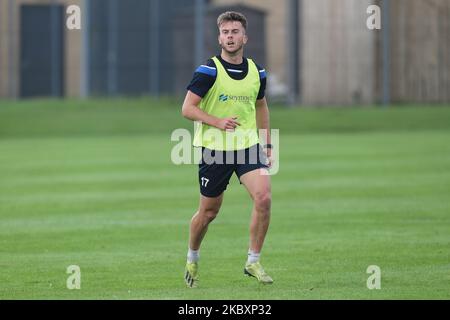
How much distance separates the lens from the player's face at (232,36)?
10.6 meters

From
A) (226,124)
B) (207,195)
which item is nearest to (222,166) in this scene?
(207,195)

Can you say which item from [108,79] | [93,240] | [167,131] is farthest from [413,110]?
[93,240]

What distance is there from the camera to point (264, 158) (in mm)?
10922

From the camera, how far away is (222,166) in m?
10.8

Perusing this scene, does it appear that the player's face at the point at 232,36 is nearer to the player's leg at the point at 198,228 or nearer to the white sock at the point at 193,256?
the player's leg at the point at 198,228

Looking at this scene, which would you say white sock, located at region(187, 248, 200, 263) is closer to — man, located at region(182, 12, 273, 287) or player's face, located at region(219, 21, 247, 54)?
man, located at region(182, 12, 273, 287)

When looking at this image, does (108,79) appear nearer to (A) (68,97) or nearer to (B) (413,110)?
(A) (68,97)

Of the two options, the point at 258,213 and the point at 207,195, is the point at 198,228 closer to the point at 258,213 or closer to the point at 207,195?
the point at 207,195

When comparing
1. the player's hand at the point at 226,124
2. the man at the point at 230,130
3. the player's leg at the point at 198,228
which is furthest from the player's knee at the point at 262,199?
the player's hand at the point at 226,124

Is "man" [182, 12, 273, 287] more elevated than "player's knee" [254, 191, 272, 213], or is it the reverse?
"man" [182, 12, 273, 287]

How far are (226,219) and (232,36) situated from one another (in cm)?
605

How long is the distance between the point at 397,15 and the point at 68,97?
10308mm

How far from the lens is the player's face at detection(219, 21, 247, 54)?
1065 centimetres

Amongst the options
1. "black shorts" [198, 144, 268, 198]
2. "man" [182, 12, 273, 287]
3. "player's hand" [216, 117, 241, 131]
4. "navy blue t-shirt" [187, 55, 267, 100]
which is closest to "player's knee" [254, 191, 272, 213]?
"man" [182, 12, 273, 287]
